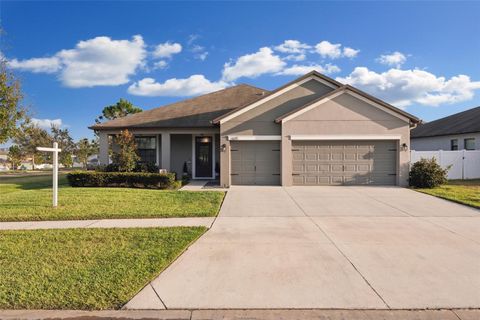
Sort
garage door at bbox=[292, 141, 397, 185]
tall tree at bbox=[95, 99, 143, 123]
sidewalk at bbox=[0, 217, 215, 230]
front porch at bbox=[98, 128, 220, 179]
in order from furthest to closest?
tall tree at bbox=[95, 99, 143, 123]
front porch at bbox=[98, 128, 220, 179]
garage door at bbox=[292, 141, 397, 185]
sidewalk at bbox=[0, 217, 215, 230]

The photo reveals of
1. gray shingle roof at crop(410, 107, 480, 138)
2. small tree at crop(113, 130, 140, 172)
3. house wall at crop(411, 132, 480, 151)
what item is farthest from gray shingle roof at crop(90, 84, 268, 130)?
house wall at crop(411, 132, 480, 151)

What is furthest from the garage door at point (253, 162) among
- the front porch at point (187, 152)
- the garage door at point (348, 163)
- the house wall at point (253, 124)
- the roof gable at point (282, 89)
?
the front porch at point (187, 152)

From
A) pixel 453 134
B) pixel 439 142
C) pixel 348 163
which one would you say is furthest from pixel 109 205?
pixel 439 142

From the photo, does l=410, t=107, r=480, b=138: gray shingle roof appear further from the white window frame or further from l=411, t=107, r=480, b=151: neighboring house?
the white window frame

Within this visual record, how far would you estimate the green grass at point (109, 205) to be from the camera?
743 centimetres

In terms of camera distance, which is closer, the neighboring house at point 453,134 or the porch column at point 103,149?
the porch column at point 103,149

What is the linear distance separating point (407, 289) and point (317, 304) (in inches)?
51.6

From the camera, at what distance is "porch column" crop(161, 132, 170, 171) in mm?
15406

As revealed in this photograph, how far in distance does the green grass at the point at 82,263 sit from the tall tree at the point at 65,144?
143 ft

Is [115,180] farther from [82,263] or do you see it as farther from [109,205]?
[82,263]

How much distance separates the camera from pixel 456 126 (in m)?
22.5

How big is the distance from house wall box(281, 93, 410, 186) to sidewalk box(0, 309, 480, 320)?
10.3 metres

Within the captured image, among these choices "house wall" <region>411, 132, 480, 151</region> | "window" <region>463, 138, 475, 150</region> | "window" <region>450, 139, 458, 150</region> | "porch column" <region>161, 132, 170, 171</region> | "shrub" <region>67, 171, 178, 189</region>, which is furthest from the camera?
"window" <region>450, 139, 458, 150</region>

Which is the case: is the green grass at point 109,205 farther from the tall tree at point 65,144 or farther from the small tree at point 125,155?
the tall tree at point 65,144
